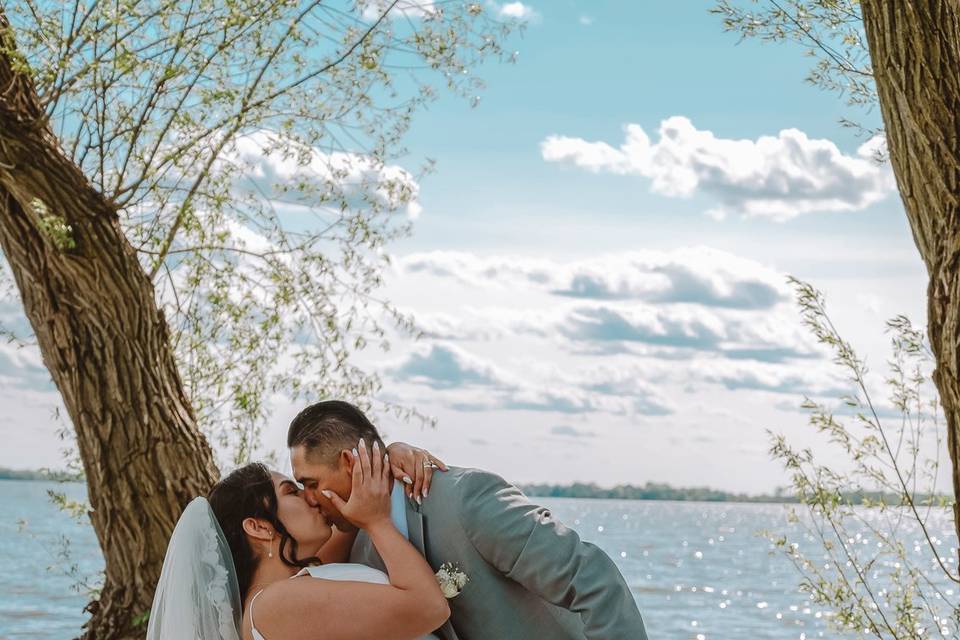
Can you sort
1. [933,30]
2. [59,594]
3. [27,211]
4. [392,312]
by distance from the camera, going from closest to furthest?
[933,30], [27,211], [392,312], [59,594]

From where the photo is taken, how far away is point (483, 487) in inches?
121

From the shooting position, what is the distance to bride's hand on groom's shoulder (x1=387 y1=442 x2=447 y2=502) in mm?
3137

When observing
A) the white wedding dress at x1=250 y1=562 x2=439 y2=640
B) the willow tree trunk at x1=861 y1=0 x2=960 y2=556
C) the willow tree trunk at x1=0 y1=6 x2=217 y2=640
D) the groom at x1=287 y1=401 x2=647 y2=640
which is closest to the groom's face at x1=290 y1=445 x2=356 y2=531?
the groom at x1=287 y1=401 x2=647 y2=640

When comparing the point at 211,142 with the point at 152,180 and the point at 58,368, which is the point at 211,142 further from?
the point at 58,368

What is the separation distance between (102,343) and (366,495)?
2.69 metres

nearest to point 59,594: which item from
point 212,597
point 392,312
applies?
point 392,312

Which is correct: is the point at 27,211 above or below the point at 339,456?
above

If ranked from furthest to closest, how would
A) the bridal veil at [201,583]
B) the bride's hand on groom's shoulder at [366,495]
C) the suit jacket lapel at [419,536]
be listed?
the bridal veil at [201,583] < the suit jacket lapel at [419,536] < the bride's hand on groom's shoulder at [366,495]

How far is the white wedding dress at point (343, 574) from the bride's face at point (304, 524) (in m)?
0.10

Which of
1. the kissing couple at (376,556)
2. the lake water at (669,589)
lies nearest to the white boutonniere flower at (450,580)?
the kissing couple at (376,556)

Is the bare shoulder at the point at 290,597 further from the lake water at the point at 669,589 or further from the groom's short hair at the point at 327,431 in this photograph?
the lake water at the point at 669,589

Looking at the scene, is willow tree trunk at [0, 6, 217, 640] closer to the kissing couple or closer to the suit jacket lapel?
the kissing couple

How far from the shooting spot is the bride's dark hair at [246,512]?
3.17m

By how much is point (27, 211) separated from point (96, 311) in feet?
1.71
